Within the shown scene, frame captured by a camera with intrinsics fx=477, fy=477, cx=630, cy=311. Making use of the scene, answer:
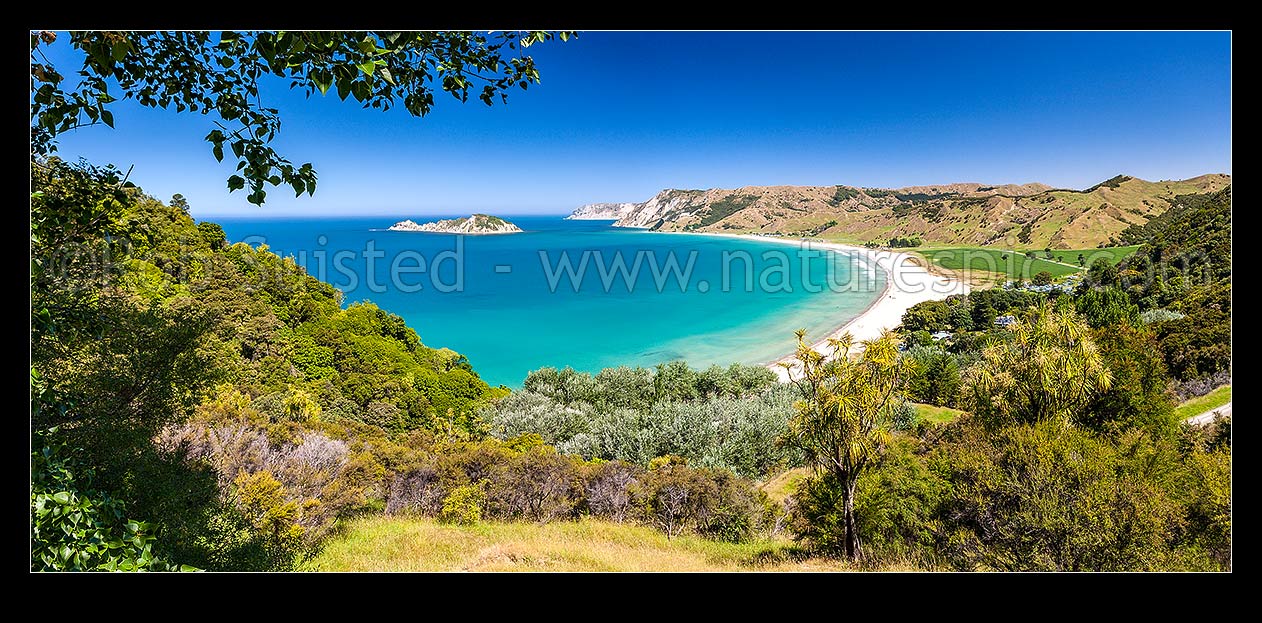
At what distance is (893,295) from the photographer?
5594cm

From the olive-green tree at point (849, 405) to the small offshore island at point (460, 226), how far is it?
134 metres

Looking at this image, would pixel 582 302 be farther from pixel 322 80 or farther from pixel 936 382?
pixel 322 80

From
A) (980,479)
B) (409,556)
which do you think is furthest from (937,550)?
(409,556)

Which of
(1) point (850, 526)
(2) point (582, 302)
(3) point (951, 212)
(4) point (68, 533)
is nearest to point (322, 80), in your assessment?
(4) point (68, 533)

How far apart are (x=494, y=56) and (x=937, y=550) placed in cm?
660

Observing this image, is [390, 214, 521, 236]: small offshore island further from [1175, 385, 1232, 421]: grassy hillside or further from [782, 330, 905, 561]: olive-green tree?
[782, 330, 905, 561]: olive-green tree

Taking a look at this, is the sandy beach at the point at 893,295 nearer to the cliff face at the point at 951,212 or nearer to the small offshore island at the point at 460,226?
the cliff face at the point at 951,212

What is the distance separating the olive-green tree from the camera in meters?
5.32

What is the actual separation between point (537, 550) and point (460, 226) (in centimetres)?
13845

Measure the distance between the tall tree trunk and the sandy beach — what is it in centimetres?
1847

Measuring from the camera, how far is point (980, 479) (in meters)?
5.86

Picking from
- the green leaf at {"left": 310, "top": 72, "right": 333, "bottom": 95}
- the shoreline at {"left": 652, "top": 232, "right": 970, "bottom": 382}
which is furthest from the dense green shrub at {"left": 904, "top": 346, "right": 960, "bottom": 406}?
the green leaf at {"left": 310, "top": 72, "right": 333, "bottom": 95}
